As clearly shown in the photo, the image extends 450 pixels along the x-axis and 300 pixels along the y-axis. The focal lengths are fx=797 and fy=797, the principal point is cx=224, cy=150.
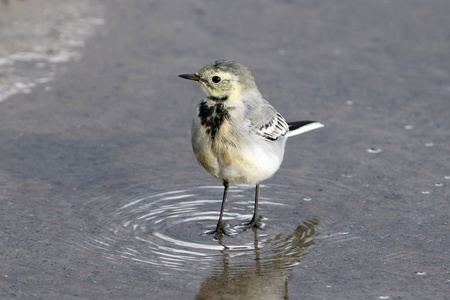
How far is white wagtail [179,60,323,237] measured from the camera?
6.09m

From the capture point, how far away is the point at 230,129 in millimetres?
6082

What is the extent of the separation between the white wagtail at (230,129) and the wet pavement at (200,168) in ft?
1.77

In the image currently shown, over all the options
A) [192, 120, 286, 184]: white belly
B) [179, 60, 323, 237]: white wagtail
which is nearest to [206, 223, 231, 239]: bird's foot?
[179, 60, 323, 237]: white wagtail

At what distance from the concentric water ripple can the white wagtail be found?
0.27 m

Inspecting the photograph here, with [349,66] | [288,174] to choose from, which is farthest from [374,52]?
[288,174]

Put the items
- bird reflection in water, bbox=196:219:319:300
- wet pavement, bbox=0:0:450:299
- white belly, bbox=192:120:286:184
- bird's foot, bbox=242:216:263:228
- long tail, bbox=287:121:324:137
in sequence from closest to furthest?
bird reflection in water, bbox=196:219:319:300, wet pavement, bbox=0:0:450:299, white belly, bbox=192:120:286:184, bird's foot, bbox=242:216:263:228, long tail, bbox=287:121:324:137

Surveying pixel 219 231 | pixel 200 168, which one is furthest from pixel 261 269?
pixel 200 168

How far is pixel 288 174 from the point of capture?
24.3 feet

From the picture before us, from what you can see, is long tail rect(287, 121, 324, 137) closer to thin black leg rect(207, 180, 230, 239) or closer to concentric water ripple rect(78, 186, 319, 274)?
concentric water ripple rect(78, 186, 319, 274)

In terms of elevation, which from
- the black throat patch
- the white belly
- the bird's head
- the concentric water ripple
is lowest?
the concentric water ripple

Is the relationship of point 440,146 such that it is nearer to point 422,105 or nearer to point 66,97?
point 422,105

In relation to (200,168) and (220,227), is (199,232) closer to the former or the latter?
(220,227)

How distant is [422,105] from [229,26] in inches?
125

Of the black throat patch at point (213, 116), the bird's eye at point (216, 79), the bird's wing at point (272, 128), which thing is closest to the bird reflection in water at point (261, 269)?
the bird's wing at point (272, 128)
